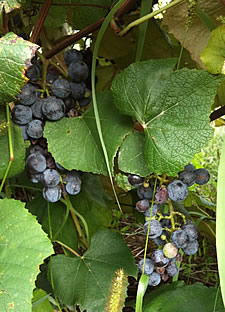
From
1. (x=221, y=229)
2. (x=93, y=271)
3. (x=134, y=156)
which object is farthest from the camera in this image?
(x=93, y=271)

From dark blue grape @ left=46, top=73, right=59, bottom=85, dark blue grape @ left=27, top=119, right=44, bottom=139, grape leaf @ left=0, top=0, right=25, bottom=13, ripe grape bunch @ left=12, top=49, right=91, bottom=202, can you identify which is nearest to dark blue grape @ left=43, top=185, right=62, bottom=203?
ripe grape bunch @ left=12, top=49, right=91, bottom=202

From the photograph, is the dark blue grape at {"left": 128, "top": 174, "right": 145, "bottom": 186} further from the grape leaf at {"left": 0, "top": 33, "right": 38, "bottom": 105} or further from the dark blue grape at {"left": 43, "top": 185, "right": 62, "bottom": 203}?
the grape leaf at {"left": 0, "top": 33, "right": 38, "bottom": 105}

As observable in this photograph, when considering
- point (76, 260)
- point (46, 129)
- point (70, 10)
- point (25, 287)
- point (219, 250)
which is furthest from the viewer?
point (70, 10)

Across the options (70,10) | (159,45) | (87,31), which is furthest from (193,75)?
(70,10)

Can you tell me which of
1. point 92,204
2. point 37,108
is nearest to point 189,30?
point 37,108

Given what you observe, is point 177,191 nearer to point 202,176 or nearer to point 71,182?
point 202,176

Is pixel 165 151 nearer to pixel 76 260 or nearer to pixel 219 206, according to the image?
pixel 219 206
